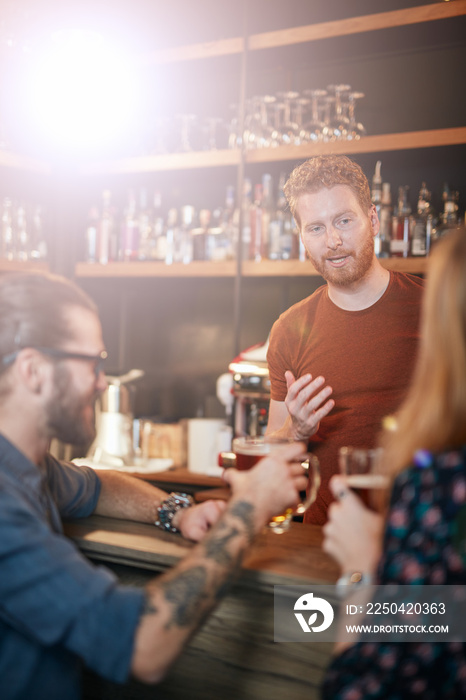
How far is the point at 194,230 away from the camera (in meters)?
2.79

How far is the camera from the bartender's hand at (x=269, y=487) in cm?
102

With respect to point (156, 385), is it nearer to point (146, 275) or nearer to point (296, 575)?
point (146, 275)

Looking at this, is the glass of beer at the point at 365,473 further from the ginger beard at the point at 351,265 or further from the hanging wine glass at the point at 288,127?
the hanging wine glass at the point at 288,127

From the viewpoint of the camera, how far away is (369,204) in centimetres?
188

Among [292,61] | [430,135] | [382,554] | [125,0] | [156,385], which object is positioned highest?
[125,0]

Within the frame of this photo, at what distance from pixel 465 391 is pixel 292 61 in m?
2.31

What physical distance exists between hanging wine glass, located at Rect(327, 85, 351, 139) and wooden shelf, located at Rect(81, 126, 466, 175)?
0.09 meters

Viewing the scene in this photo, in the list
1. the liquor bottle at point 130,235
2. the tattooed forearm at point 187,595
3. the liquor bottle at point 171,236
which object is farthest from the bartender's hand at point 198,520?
the liquor bottle at point 130,235

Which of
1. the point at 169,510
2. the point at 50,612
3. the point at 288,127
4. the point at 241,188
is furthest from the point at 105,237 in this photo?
the point at 50,612

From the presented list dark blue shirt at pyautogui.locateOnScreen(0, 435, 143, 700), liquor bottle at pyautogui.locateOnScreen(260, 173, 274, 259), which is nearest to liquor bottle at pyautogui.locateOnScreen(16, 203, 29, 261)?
liquor bottle at pyautogui.locateOnScreen(260, 173, 274, 259)

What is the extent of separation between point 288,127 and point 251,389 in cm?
105

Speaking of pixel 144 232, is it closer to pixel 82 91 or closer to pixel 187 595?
pixel 82 91

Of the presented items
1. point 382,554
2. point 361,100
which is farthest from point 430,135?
point 382,554

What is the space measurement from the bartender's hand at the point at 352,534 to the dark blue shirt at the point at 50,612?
0.29 meters
